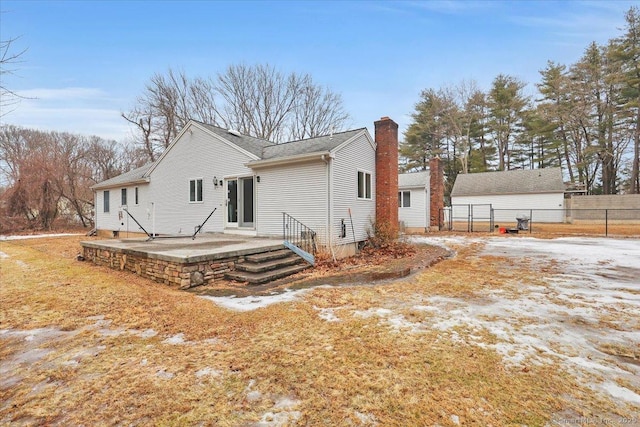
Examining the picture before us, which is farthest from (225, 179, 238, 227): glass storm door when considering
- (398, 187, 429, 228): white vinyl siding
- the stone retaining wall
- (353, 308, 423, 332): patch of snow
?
(398, 187, 429, 228): white vinyl siding

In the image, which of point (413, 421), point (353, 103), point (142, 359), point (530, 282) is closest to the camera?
point (413, 421)

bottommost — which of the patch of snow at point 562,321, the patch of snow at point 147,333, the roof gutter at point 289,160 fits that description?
the patch of snow at point 147,333

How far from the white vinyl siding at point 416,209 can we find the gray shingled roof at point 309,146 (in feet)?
32.2

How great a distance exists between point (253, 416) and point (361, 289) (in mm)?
3792

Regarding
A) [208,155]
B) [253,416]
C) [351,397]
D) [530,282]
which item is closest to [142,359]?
[253,416]

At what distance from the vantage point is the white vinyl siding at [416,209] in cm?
1889

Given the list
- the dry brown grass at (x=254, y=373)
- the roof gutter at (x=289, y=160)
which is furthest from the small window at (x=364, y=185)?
the dry brown grass at (x=254, y=373)

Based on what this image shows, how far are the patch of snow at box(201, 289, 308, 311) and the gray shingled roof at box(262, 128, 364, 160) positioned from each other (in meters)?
5.18

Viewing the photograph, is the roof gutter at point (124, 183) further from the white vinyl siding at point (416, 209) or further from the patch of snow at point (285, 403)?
the white vinyl siding at point (416, 209)

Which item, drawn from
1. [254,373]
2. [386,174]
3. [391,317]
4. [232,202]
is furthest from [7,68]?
[386,174]

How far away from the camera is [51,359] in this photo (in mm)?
3029

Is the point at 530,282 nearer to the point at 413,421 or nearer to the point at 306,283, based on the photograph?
the point at 306,283

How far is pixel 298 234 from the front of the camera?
947 centimetres

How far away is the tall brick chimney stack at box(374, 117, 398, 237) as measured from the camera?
436 inches
